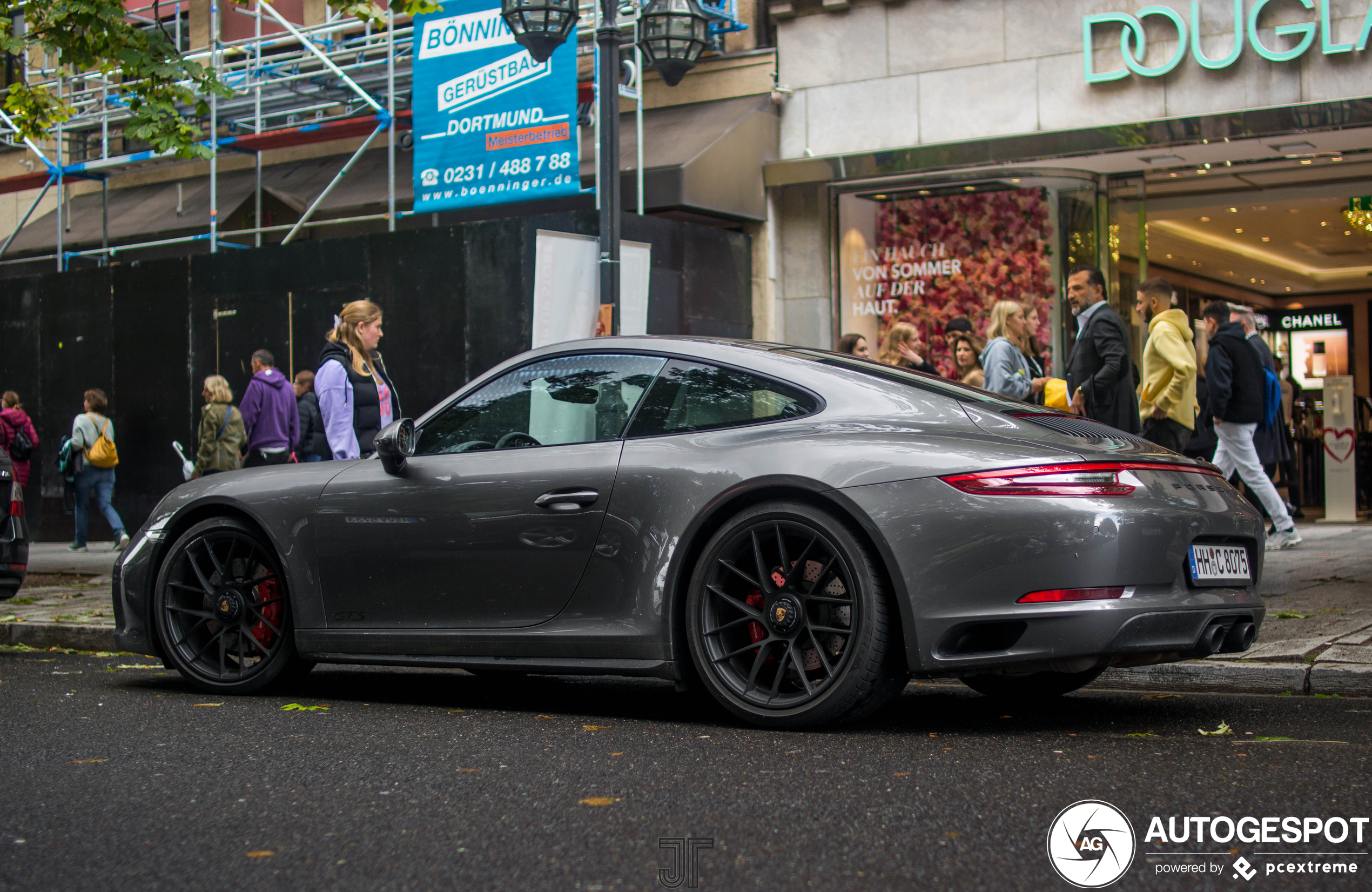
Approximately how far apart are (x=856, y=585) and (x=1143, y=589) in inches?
34.2

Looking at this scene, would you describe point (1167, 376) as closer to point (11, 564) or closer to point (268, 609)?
point (268, 609)

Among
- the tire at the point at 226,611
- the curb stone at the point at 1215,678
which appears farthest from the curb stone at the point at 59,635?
the curb stone at the point at 1215,678

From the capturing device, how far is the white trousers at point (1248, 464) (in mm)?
11617

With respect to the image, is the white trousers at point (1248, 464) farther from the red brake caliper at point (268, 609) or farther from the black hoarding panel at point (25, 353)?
the black hoarding panel at point (25, 353)

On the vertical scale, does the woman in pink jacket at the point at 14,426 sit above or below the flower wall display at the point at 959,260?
below

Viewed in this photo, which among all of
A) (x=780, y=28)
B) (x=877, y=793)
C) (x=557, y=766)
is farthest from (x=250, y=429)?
(x=877, y=793)

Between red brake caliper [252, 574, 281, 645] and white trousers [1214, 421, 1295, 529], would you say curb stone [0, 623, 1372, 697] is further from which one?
white trousers [1214, 421, 1295, 529]

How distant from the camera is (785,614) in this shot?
4.73 metres

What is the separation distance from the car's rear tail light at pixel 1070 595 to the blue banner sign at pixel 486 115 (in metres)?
9.25

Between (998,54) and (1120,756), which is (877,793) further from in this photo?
(998,54)

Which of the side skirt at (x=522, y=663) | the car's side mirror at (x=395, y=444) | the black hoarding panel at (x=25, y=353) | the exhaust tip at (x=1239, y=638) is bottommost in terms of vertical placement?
the side skirt at (x=522, y=663)

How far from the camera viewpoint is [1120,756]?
4.35 m

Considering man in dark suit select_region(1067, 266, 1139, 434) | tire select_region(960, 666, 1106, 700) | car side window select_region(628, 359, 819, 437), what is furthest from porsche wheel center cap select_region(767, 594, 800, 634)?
man in dark suit select_region(1067, 266, 1139, 434)

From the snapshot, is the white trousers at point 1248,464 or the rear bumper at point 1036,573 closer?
the rear bumper at point 1036,573
